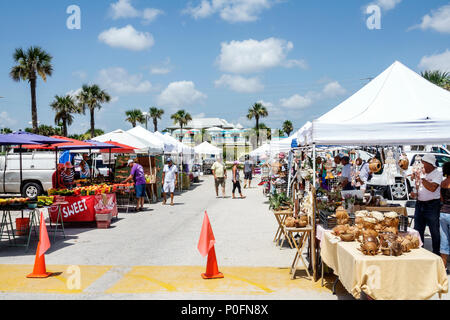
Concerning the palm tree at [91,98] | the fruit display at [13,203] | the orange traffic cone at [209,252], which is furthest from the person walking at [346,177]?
the palm tree at [91,98]

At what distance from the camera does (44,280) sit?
6152 mm

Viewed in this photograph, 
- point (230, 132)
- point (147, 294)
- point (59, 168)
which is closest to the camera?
point (147, 294)

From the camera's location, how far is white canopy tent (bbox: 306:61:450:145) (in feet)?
20.2

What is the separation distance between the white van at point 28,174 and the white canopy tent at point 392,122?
15131 mm

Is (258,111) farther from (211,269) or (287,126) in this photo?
(211,269)

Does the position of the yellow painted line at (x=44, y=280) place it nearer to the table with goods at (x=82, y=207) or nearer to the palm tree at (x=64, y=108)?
the table with goods at (x=82, y=207)

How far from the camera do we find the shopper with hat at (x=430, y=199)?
6410 millimetres

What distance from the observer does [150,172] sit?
57.4ft

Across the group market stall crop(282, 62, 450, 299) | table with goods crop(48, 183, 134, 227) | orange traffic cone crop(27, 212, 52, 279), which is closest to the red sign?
table with goods crop(48, 183, 134, 227)

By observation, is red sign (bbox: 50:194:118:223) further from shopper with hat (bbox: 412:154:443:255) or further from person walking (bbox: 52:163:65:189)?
shopper with hat (bbox: 412:154:443:255)

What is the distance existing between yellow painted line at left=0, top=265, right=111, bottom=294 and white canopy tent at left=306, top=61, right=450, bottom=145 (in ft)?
13.7
